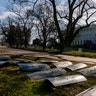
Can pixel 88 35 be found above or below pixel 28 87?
above

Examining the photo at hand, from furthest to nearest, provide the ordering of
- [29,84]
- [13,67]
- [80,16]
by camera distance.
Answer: [80,16]
[13,67]
[29,84]

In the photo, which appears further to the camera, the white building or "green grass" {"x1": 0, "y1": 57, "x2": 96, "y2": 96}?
the white building

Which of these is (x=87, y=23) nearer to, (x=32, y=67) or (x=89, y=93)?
(x=32, y=67)

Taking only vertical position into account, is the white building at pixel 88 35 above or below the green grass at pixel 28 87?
above

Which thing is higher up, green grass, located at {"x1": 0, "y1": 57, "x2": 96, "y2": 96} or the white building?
the white building

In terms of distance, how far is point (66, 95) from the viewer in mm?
6355

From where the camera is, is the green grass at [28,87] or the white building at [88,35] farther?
the white building at [88,35]

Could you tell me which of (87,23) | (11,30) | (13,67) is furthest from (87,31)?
(13,67)

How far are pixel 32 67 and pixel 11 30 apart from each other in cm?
7169

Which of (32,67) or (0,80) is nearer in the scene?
(0,80)

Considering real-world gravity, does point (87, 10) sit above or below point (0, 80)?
above

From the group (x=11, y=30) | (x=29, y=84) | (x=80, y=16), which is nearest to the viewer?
(x=29, y=84)

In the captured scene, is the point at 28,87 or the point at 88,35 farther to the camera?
the point at 88,35

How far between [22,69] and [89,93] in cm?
296
